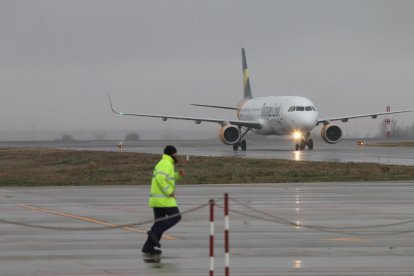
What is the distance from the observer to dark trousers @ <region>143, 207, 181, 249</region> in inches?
618

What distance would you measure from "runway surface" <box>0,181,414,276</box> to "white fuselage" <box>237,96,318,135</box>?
3710 cm

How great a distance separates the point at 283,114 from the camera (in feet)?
223

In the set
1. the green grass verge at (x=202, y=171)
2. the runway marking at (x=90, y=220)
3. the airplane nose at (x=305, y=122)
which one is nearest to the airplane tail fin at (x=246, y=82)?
the airplane nose at (x=305, y=122)

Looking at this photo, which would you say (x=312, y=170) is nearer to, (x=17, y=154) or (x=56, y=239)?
(x=56, y=239)

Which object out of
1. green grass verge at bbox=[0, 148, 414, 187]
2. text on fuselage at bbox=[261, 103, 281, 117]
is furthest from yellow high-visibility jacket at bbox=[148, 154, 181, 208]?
text on fuselage at bbox=[261, 103, 281, 117]

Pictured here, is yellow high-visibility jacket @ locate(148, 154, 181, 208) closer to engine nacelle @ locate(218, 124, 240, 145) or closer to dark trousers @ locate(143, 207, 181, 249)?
dark trousers @ locate(143, 207, 181, 249)

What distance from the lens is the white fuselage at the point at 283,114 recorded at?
6625cm

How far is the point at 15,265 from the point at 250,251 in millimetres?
3927

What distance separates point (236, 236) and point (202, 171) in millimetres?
23344

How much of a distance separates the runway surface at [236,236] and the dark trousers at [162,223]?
29 centimetres

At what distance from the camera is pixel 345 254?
1530cm

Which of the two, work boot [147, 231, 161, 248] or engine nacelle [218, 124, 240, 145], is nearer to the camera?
work boot [147, 231, 161, 248]

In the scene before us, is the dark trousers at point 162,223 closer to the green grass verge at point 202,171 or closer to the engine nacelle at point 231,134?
the green grass verge at point 202,171

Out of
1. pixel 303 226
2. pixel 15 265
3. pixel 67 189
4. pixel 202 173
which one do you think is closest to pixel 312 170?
pixel 202 173
